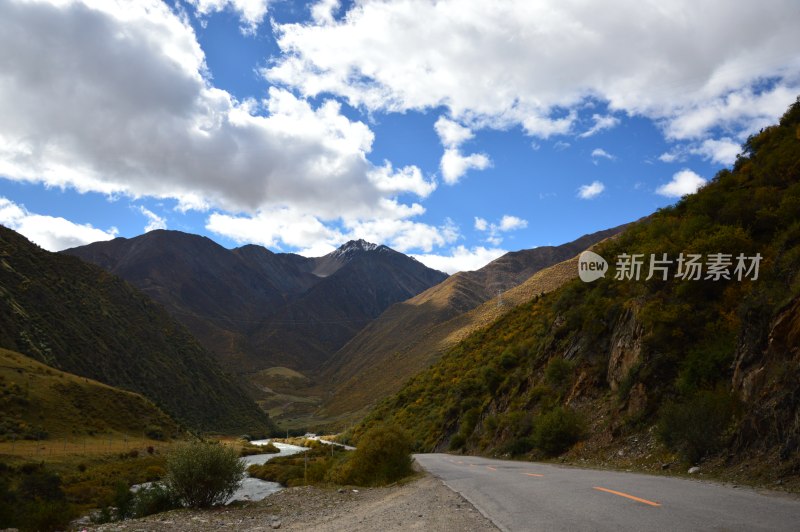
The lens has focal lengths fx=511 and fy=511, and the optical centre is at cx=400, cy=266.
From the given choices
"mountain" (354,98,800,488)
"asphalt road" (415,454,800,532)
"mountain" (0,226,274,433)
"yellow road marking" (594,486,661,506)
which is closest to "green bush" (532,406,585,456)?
"mountain" (354,98,800,488)

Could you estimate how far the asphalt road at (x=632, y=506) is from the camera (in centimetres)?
675

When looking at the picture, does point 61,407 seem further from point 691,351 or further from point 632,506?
point 632,506

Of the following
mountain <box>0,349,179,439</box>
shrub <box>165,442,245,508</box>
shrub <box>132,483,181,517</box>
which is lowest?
mountain <box>0,349,179,439</box>

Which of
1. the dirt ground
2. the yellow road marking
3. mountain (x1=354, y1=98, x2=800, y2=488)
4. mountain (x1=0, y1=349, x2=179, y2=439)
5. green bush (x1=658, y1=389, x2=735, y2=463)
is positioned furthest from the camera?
mountain (x1=0, y1=349, x2=179, y2=439)

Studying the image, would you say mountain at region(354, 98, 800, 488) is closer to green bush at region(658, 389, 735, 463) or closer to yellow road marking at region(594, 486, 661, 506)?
green bush at region(658, 389, 735, 463)

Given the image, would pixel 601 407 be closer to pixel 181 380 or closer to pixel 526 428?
pixel 526 428

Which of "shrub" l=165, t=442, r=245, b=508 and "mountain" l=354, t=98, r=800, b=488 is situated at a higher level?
"mountain" l=354, t=98, r=800, b=488

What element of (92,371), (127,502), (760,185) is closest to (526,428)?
(760,185)

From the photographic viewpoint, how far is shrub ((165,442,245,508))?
16656 millimetres

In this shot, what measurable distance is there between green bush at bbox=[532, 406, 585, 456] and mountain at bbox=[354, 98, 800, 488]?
0.05m

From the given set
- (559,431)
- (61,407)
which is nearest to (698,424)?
(559,431)

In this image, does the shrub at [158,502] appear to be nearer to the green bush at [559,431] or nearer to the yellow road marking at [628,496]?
the yellow road marking at [628,496]

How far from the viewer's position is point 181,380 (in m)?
115

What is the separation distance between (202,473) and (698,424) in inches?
589
